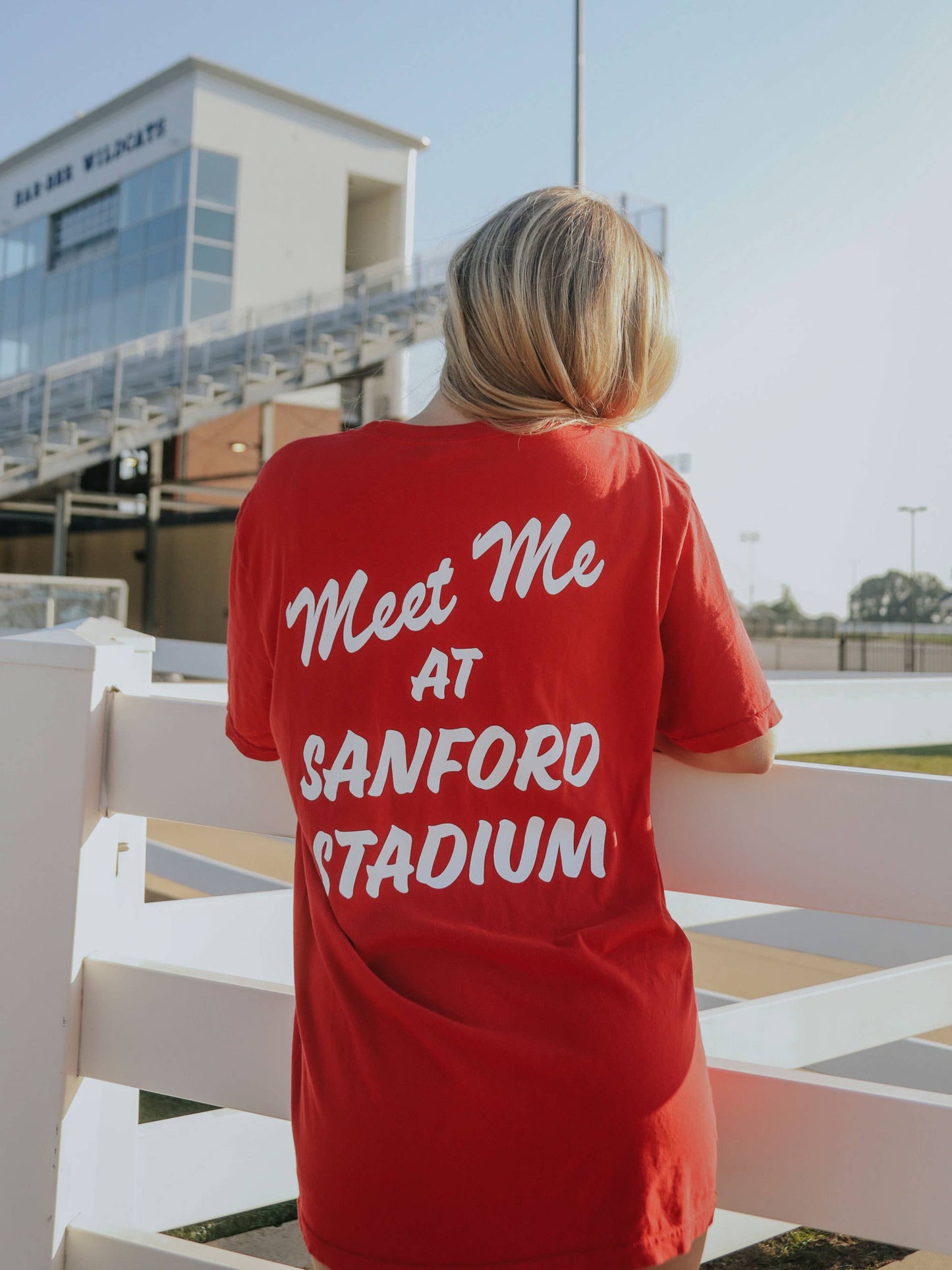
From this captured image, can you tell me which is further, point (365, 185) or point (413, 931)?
point (365, 185)

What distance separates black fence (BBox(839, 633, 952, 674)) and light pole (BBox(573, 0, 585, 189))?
676 inches

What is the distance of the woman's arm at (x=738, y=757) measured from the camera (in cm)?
128

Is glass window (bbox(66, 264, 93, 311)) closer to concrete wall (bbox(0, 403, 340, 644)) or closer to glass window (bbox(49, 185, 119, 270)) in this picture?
glass window (bbox(49, 185, 119, 270))

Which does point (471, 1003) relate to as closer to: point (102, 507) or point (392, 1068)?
point (392, 1068)

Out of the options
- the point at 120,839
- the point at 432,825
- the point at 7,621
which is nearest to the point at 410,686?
the point at 432,825

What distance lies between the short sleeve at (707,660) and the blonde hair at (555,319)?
0.19m

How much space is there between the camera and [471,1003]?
113 centimetres

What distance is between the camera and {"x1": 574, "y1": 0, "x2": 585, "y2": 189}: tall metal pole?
1312 centimetres

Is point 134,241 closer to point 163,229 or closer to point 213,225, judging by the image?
point 163,229

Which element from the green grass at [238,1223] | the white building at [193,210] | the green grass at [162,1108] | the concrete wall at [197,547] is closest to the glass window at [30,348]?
Answer: the white building at [193,210]

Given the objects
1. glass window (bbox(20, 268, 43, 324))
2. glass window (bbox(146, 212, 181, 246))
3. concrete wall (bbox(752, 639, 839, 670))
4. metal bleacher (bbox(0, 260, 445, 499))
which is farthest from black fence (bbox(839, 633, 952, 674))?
glass window (bbox(20, 268, 43, 324))

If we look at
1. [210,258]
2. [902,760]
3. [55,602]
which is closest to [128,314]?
[210,258]

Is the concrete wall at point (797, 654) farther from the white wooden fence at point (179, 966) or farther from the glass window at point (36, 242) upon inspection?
the white wooden fence at point (179, 966)

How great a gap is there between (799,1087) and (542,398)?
2.83 feet
